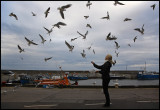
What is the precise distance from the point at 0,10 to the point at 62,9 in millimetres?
3019

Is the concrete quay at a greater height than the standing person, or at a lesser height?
lesser

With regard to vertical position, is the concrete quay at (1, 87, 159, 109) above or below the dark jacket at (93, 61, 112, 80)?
below

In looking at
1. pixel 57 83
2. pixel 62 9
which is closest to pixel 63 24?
pixel 62 9

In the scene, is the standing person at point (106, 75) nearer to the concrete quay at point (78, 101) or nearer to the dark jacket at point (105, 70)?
the dark jacket at point (105, 70)

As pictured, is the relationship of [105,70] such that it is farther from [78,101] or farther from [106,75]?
[78,101]

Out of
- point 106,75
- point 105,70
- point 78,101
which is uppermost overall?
point 105,70

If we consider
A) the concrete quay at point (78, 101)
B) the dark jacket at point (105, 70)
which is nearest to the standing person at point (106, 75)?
the dark jacket at point (105, 70)

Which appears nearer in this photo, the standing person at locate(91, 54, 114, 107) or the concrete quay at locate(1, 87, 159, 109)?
the standing person at locate(91, 54, 114, 107)

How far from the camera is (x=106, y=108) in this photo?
7.73 m

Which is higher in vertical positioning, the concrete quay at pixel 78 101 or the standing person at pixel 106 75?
the standing person at pixel 106 75

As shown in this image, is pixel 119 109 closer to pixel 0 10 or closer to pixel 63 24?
pixel 63 24

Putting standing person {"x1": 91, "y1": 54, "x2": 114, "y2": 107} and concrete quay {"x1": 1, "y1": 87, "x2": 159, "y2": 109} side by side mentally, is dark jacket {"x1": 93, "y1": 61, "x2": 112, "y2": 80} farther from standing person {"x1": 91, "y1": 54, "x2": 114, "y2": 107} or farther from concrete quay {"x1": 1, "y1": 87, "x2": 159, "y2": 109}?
concrete quay {"x1": 1, "y1": 87, "x2": 159, "y2": 109}

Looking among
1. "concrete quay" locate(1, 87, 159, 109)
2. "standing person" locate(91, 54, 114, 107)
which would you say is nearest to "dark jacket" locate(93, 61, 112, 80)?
"standing person" locate(91, 54, 114, 107)

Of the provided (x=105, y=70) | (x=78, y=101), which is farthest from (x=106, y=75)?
(x=78, y=101)
